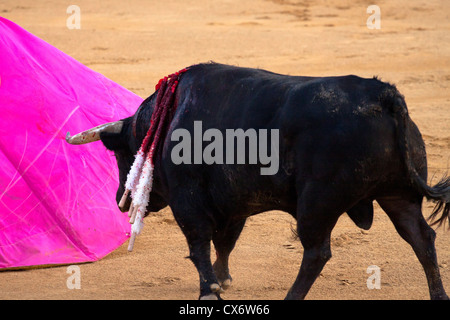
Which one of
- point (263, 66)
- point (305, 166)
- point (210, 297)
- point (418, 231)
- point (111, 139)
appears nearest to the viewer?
point (305, 166)

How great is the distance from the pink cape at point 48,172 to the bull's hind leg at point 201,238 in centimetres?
138

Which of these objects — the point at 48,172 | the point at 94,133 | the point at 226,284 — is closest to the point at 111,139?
the point at 94,133

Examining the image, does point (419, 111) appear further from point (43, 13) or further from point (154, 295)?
point (43, 13)

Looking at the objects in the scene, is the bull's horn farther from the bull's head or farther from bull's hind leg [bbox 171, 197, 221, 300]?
bull's hind leg [bbox 171, 197, 221, 300]

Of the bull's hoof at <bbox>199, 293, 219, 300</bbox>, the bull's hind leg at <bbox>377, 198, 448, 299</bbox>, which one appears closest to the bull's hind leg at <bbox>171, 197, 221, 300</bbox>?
the bull's hoof at <bbox>199, 293, 219, 300</bbox>

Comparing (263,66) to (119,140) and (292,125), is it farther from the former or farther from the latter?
(292,125)

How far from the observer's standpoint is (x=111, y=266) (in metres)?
5.80

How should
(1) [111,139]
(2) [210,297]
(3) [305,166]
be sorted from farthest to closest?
(1) [111,139]
(2) [210,297]
(3) [305,166]

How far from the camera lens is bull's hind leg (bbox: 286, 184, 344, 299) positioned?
163 inches

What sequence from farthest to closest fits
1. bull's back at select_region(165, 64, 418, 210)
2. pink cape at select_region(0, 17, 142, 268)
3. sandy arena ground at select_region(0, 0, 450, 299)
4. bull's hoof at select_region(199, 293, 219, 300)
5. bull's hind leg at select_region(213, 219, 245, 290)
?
pink cape at select_region(0, 17, 142, 268) < sandy arena ground at select_region(0, 0, 450, 299) < bull's hind leg at select_region(213, 219, 245, 290) < bull's hoof at select_region(199, 293, 219, 300) < bull's back at select_region(165, 64, 418, 210)

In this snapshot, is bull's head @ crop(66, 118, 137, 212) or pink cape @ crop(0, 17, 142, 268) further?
pink cape @ crop(0, 17, 142, 268)

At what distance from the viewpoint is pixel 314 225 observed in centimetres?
420

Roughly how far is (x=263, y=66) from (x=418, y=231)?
7.75 m

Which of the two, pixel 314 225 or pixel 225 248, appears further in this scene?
pixel 225 248
